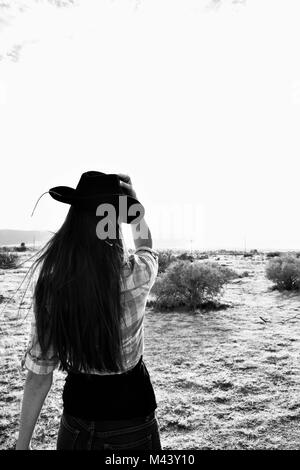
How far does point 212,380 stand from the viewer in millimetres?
4898

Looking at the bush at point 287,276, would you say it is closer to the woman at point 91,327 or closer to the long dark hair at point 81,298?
the woman at point 91,327

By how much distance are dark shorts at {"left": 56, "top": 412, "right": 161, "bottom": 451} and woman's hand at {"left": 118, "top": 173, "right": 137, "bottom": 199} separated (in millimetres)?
972

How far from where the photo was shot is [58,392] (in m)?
4.64

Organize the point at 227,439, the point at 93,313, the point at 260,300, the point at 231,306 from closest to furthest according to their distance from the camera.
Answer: the point at 93,313 → the point at 227,439 → the point at 231,306 → the point at 260,300

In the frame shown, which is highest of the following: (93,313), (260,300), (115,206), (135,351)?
(115,206)

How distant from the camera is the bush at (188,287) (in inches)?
395

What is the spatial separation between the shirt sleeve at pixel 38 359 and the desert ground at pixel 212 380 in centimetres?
240

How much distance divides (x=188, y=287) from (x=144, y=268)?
8846 millimetres

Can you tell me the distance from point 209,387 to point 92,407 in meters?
3.64

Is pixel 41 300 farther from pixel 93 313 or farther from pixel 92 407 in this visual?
pixel 92 407

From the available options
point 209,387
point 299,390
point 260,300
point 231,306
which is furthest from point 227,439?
point 260,300

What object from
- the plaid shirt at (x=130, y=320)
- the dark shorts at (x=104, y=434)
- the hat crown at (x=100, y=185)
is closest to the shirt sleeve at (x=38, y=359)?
the plaid shirt at (x=130, y=320)

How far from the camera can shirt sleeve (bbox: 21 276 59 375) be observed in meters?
1.46

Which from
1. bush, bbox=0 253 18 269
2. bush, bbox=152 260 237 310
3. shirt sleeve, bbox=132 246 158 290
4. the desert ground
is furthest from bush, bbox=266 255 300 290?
bush, bbox=0 253 18 269
